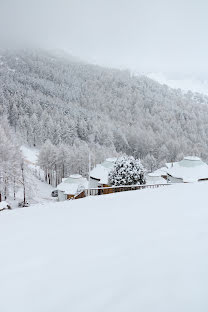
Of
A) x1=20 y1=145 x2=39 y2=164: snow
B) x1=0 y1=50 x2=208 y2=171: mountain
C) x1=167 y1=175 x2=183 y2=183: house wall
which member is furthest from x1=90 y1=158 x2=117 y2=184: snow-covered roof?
x1=0 y1=50 x2=208 y2=171: mountain

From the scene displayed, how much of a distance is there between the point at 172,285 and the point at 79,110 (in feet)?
376

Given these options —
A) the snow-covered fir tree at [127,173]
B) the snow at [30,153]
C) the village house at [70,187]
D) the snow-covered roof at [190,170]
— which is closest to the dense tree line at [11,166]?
the village house at [70,187]

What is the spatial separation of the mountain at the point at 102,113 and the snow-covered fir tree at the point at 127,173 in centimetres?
5588

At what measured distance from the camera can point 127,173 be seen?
17.0 meters

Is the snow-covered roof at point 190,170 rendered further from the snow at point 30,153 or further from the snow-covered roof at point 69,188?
the snow at point 30,153

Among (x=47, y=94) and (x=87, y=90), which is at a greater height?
(x=87, y=90)

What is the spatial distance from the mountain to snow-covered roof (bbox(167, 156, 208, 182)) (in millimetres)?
47972

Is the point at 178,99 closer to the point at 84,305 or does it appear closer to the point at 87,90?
the point at 87,90

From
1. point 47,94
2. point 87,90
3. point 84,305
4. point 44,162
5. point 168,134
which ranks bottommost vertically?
point 84,305

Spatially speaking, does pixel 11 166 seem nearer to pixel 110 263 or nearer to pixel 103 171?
pixel 103 171

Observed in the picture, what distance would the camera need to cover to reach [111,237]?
5527 millimetres

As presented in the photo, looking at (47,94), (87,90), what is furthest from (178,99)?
(47,94)

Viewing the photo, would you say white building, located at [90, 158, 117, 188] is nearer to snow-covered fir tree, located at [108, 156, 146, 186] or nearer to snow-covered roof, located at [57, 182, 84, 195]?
snow-covered roof, located at [57, 182, 84, 195]

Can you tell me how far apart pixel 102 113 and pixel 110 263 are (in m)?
124
